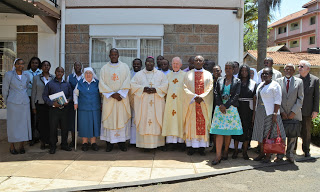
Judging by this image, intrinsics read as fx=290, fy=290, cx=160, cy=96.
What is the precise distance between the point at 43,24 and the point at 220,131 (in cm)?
579

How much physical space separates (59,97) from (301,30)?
132 feet

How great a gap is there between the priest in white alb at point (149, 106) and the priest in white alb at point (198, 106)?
1.91 ft

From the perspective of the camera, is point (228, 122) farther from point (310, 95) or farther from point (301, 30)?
point (301, 30)

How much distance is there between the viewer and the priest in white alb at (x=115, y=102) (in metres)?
6.38

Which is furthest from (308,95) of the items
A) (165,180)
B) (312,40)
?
(312,40)

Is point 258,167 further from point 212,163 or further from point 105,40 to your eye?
point 105,40

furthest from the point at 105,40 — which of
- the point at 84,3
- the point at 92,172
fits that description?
the point at 92,172

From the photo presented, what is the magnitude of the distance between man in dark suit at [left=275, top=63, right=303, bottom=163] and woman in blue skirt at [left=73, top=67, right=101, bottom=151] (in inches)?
154

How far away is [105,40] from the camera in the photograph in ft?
28.5

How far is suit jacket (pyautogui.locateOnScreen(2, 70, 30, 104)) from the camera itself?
20.1ft

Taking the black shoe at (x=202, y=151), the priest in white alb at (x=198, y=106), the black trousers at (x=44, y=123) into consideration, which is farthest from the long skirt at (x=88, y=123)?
the black shoe at (x=202, y=151)

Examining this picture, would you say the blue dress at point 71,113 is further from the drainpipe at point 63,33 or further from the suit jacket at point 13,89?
the drainpipe at point 63,33

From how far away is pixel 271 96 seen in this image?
546 cm

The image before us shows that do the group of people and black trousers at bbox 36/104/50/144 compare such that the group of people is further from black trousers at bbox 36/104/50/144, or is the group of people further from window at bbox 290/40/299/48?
window at bbox 290/40/299/48
